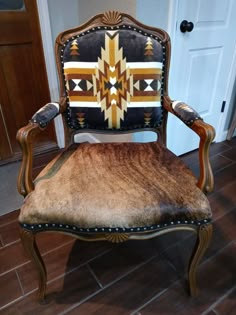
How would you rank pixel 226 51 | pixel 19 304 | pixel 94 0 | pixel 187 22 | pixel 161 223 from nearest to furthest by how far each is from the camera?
pixel 161 223 < pixel 19 304 < pixel 187 22 < pixel 94 0 < pixel 226 51

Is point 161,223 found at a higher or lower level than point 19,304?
higher

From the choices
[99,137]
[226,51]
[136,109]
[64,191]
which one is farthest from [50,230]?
[226,51]

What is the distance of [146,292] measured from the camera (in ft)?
3.15

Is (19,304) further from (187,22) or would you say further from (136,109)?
(187,22)

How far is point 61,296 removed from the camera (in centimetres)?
95

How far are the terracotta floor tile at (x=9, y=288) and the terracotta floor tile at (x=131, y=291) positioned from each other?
0.25 m

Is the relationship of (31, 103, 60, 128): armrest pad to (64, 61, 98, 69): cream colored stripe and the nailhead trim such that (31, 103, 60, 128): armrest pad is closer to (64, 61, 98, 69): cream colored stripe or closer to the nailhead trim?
(64, 61, 98, 69): cream colored stripe

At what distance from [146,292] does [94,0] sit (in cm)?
165

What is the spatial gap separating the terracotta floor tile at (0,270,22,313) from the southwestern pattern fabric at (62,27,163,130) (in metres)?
0.71

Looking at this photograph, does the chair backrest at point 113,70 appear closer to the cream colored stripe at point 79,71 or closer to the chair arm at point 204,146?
the cream colored stripe at point 79,71

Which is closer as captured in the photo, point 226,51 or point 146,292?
point 146,292

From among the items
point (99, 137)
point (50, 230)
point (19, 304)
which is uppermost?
point (50, 230)

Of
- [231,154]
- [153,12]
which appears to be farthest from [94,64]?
[231,154]

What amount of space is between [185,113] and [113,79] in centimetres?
34
